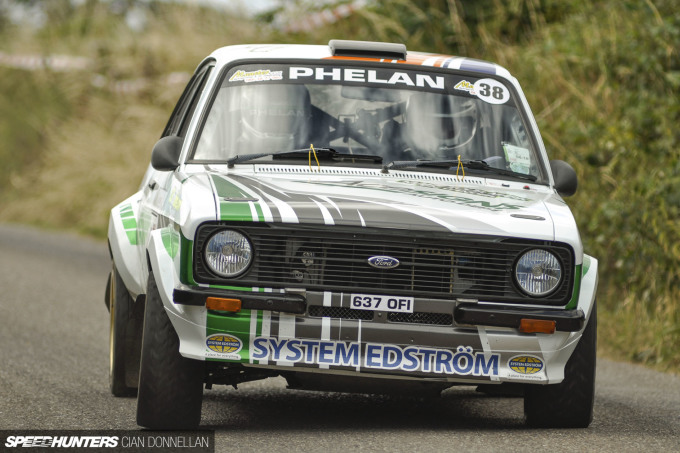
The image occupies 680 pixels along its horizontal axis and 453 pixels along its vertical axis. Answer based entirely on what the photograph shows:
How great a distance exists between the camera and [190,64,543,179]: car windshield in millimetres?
6309

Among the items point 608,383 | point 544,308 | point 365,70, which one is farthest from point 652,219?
point 544,308

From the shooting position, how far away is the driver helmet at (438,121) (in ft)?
21.0

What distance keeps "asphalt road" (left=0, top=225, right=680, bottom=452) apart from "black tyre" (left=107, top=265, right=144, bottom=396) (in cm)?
9

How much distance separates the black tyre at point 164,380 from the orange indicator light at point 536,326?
1382 mm

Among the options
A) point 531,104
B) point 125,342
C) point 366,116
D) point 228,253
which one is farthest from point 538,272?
point 531,104

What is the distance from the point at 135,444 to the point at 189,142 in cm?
169

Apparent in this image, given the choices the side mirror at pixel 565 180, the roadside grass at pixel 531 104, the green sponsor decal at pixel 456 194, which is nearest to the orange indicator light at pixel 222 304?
the green sponsor decal at pixel 456 194

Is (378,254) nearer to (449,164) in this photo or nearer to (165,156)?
(449,164)

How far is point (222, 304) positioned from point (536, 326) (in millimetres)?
1304

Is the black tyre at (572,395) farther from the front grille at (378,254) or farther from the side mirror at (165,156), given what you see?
the side mirror at (165,156)

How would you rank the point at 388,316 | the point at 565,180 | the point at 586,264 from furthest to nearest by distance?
the point at 565,180
the point at 586,264
the point at 388,316

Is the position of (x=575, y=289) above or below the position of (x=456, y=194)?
below

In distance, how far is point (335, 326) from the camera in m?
5.24

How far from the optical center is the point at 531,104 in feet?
43.6
